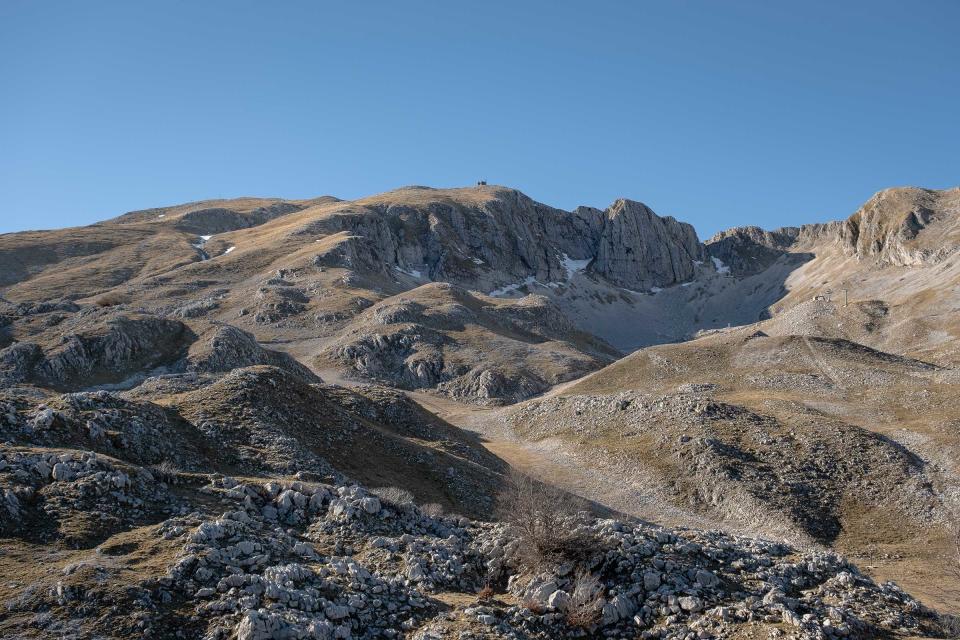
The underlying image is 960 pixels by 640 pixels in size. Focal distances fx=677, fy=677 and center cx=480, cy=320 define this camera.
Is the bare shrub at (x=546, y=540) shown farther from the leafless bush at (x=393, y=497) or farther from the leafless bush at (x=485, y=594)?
the leafless bush at (x=393, y=497)

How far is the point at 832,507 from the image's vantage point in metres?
48.8

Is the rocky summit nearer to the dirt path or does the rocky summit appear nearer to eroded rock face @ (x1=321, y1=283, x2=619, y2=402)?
the dirt path

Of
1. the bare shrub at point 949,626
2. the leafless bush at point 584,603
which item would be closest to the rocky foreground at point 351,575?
the leafless bush at point 584,603

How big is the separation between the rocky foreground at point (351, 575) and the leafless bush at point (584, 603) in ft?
0.16

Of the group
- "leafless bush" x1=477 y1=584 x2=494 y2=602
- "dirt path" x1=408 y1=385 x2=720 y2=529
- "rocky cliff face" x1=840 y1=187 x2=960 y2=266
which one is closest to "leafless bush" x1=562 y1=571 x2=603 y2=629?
"leafless bush" x1=477 y1=584 x2=494 y2=602

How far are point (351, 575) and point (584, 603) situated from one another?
7.24 metres

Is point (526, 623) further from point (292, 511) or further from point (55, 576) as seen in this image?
point (55, 576)

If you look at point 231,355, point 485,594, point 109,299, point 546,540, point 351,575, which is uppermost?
point 109,299

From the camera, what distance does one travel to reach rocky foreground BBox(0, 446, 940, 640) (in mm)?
18047

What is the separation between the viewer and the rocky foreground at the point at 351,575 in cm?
1805

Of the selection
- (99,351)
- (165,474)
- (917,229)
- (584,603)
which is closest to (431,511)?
(584,603)

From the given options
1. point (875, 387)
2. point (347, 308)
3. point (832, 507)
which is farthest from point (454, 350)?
point (832, 507)

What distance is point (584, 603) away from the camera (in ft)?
68.6

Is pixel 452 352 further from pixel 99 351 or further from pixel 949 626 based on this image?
pixel 949 626
